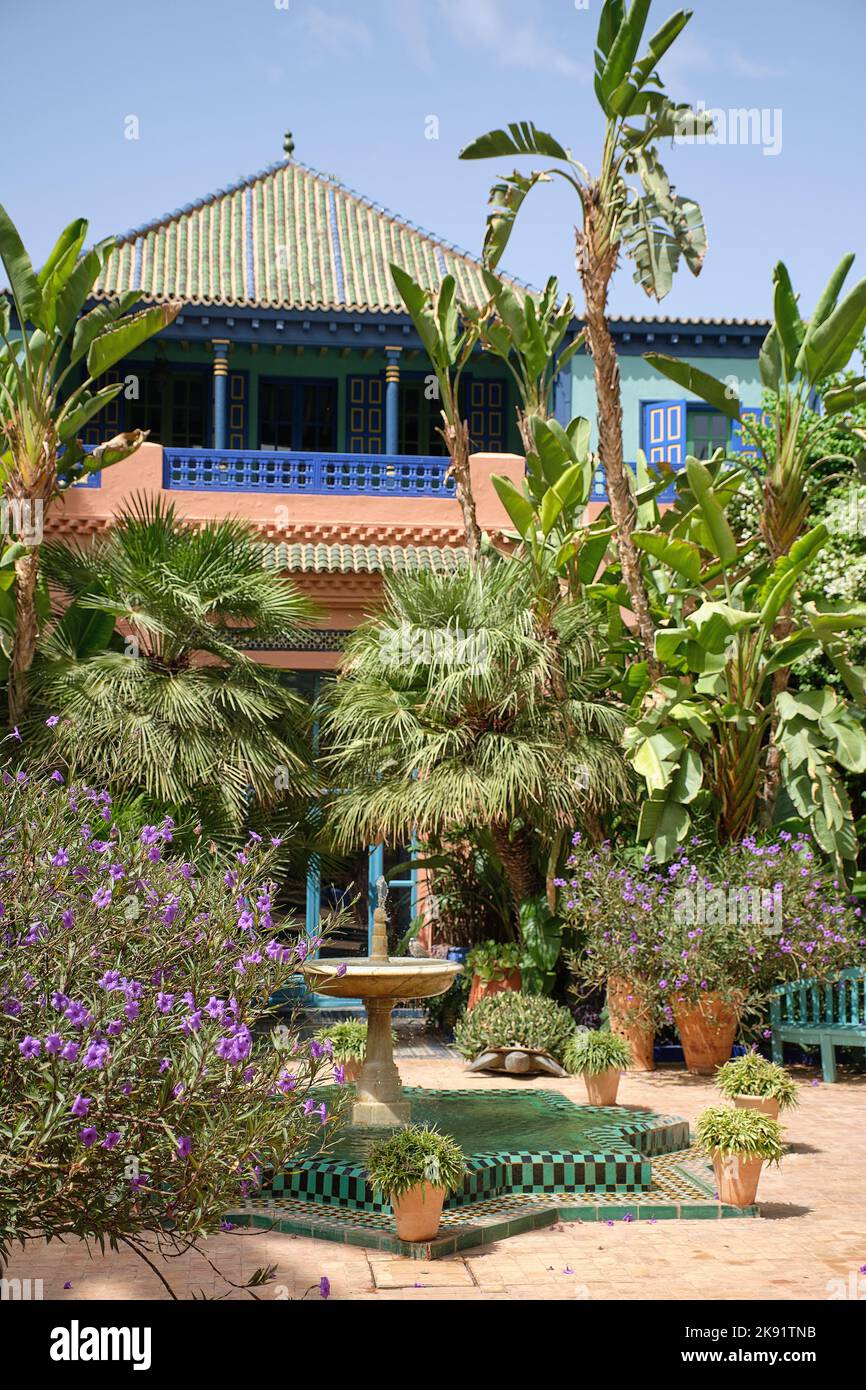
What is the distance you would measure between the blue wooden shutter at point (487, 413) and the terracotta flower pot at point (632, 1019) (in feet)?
33.6

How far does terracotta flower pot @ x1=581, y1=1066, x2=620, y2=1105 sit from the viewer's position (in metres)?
9.48

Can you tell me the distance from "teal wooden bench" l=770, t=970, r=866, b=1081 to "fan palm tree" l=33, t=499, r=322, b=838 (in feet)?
14.3

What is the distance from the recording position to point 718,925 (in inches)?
444

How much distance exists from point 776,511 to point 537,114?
12.7 ft

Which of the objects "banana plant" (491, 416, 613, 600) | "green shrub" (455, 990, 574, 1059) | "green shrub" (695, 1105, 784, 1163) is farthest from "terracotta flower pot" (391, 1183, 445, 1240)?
"banana plant" (491, 416, 613, 600)

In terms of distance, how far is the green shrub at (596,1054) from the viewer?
30.9 ft

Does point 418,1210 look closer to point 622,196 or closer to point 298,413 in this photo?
point 622,196

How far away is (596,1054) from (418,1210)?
10.6 feet

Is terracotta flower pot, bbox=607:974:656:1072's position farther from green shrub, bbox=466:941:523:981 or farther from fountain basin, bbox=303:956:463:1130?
fountain basin, bbox=303:956:463:1130

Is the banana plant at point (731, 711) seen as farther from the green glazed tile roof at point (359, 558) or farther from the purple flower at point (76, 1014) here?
the purple flower at point (76, 1014)

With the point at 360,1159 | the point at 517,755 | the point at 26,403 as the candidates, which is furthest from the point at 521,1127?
the point at 26,403

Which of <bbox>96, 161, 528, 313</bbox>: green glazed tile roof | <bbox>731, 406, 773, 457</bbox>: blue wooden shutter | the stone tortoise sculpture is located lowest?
the stone tortoise sculpture

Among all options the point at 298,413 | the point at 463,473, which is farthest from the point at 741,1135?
the point at 298,413
